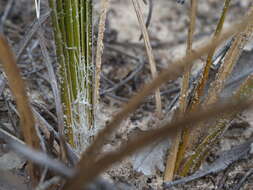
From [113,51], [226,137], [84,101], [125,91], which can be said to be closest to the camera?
[84,101]

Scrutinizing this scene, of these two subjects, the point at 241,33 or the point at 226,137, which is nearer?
the point at 241,33

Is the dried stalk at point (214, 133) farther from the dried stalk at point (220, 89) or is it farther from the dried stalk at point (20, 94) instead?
the dried stalk at point (20, 94)

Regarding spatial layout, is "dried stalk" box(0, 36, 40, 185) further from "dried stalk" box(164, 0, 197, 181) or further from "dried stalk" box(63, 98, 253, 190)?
"dried stalk" box(164, 0, 197, 181)

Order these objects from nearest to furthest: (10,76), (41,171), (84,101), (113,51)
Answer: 1. (10,76)
2. (41,171)
3. (84,101)
4. (113,51)

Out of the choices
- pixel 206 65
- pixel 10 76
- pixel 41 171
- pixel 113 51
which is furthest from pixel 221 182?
pixel 113 51

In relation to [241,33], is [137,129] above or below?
below


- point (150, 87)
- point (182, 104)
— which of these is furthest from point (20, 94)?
point (182, 104)

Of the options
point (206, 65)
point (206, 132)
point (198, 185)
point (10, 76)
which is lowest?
point (198, 185)

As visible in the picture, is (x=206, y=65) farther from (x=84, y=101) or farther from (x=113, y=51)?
(x=113, y=51)

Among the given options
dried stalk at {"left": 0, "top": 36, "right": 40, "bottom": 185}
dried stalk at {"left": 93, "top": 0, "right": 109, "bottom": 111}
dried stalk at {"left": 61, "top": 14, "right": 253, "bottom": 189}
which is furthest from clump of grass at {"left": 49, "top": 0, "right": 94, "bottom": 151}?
dried stalk at {"left": 61, "top": 14, "right": 253, "bottom": 189}

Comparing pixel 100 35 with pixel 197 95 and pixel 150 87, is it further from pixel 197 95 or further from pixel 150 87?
pixel 150 87
